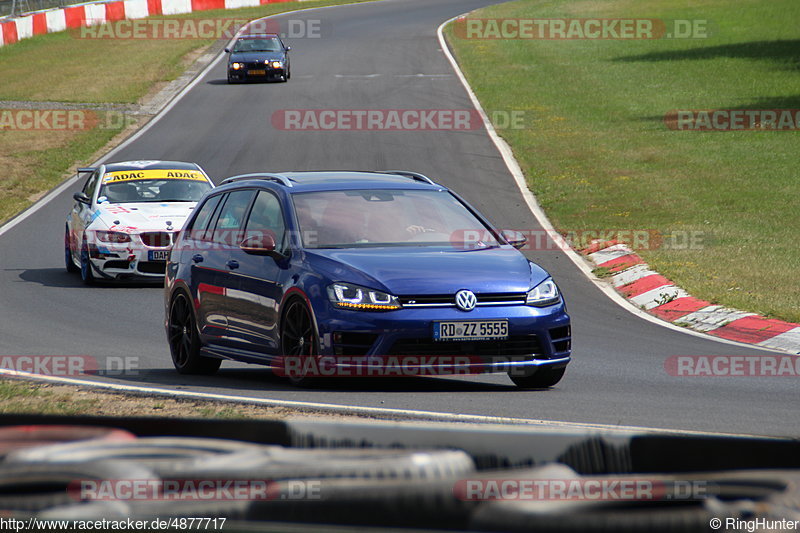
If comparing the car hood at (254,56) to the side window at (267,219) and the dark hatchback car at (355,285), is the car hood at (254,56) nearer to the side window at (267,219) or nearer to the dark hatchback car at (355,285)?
the dark hatchback car at (355,285)

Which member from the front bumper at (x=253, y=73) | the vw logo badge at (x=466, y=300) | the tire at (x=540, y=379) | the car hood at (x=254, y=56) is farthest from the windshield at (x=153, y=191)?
the car hood at (x=254, y=56)

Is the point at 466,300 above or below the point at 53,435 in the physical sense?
below

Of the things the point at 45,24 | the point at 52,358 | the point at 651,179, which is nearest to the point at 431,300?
the point at 52,358

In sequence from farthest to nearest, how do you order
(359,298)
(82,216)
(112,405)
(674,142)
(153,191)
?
(674,142), (153,191), (82,216), (359,298), (112,405)

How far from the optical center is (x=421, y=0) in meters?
71.9

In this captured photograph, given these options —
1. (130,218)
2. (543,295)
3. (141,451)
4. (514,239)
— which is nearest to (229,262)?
(514,239)

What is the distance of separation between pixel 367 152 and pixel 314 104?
7.87m

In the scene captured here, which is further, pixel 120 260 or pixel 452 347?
pixel 120 260

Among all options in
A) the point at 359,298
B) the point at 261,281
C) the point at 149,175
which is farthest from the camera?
the point at 149,175

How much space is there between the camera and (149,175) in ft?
58.0

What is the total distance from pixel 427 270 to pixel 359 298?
542mm

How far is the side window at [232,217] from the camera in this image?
33.4 ft

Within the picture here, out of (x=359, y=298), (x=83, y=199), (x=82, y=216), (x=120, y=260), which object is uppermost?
(x=359, y=298)

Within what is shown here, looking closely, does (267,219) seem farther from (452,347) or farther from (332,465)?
(332,465)
